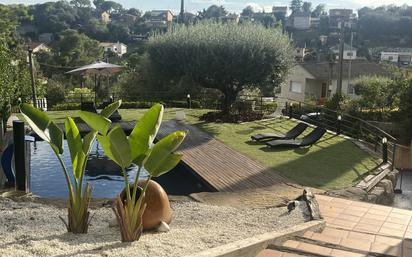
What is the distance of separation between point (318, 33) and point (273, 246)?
110987mm

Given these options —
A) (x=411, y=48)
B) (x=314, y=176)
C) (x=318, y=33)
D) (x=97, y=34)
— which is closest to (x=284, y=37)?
(x=314, y=176)

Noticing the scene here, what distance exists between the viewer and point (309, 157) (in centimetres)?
1320

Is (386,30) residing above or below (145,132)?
above

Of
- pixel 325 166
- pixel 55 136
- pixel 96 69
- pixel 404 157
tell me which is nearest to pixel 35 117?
pixel 55 136

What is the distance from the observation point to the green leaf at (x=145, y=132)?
5.20 meters

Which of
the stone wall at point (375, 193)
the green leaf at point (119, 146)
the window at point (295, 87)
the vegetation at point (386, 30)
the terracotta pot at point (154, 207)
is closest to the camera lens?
the green leaf at point (119, 146)

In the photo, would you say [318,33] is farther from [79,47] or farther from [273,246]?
[273,246]

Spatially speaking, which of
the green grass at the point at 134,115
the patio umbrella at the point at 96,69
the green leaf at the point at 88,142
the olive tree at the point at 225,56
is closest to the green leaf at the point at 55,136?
the green leaf at the point at 88,142

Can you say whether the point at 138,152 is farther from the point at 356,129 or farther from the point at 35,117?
the point at 356,129

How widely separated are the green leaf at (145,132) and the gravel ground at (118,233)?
1.05 metres

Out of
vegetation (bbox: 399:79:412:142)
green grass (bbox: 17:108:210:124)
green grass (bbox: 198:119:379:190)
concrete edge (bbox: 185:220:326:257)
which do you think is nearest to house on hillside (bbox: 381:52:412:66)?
vegetation (bbox: 399:79:412:142)

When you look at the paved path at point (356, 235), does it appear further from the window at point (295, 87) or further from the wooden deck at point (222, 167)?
the window at point (295, 87)

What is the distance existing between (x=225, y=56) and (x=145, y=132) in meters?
14.0

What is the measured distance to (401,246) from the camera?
6.00 metres
